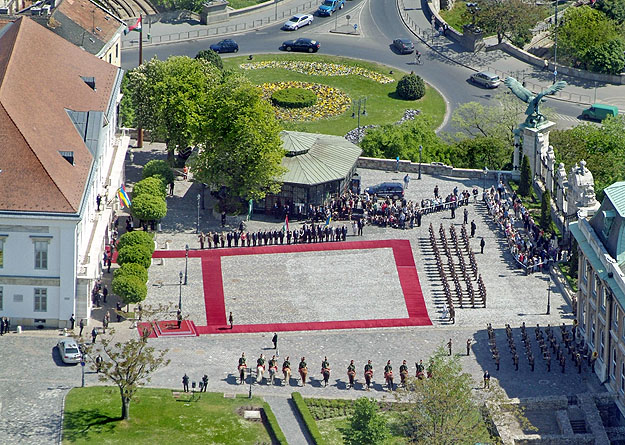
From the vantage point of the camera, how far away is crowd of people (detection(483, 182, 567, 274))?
472 ft

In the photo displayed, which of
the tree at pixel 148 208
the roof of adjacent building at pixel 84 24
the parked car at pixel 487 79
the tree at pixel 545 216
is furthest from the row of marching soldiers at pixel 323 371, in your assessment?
the parked car at pixel 487 79

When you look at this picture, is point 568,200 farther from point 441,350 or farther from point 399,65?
point 399,65

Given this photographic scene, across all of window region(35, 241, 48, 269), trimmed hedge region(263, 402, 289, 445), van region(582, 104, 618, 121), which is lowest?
trimmed hedge region(263, 402, 289, 445)

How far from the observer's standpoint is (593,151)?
168125 mm

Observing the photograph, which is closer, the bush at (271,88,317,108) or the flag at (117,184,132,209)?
the flag at (117,184,132,209)

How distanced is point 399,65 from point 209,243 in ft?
193

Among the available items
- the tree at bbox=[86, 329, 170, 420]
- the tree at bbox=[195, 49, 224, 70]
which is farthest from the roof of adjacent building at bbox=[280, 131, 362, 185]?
the tree at bbox=[86, 329, 170, 420]

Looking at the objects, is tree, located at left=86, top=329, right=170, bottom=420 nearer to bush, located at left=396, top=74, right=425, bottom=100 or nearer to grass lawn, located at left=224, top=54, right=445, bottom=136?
grass lawn, located at left=224, top=54, right=445, bottom=136

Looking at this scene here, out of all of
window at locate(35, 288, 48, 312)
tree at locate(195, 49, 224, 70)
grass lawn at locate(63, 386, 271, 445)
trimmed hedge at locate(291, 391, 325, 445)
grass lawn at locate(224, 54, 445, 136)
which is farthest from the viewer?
tree at locate(195, 49, 224, 70)

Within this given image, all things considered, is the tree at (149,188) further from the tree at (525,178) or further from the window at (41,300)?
the tree at (525,178)

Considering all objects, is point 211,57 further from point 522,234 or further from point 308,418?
point 308,418

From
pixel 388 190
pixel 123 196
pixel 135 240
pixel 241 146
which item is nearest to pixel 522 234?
pixel 388 190

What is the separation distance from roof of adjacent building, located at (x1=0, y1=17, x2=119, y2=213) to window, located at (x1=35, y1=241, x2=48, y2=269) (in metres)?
3.18

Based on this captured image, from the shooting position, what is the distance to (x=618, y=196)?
129 m
